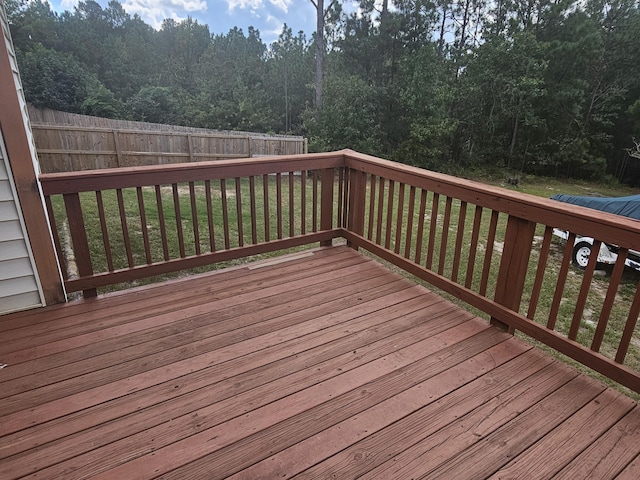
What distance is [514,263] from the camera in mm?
2137

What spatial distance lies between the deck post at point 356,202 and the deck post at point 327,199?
16 cm

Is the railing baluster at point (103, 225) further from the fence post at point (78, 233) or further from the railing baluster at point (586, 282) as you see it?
the railing baluster at point (586, 282)

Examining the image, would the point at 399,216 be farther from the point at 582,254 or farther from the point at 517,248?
the point at 582,254

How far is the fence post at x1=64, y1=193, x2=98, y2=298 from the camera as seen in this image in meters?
2.32

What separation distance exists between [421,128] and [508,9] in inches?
258

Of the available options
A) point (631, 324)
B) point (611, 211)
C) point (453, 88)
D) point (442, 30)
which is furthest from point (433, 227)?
point (442, 30)

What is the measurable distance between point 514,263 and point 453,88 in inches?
559

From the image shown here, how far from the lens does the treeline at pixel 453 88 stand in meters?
13.6

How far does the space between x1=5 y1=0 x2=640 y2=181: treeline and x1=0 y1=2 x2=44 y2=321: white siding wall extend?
11.2 metres

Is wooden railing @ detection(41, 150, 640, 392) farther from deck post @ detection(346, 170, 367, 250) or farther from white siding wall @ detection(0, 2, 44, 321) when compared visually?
white siding wall @ detection(0, 2, 44, 321)

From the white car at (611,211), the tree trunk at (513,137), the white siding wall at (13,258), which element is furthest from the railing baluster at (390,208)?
the tree trunk at (513,137)

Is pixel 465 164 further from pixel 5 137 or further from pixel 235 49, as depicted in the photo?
pixel 235 49

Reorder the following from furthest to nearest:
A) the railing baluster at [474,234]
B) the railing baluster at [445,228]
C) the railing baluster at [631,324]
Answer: the railing baluster at [445,228]
the railing baluster at [474,234]
the railing baluster at [631,324]

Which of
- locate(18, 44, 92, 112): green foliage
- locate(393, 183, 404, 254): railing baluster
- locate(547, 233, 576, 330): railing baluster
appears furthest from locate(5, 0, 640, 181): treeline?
locate(547, 233, 576, 330): railing baluster
